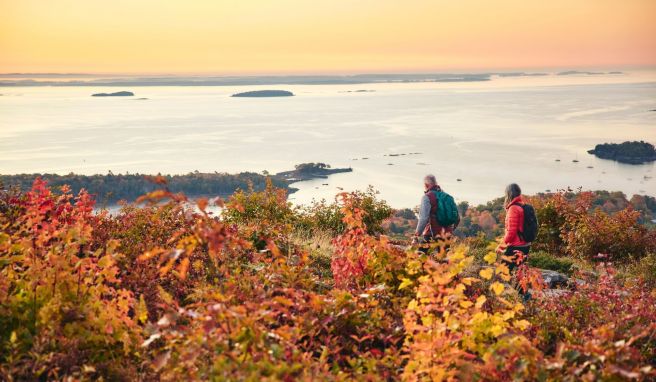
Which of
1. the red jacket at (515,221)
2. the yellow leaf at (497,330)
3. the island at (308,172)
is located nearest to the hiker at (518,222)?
the red jacket at (515,221)

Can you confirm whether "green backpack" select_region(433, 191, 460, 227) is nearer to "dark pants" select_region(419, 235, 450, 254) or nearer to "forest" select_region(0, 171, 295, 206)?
"dark pants" select_region(419, 235, 450, 254)

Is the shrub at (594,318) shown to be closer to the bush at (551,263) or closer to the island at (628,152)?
the bush at (551,263)

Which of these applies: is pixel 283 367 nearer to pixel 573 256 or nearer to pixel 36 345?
pixel 36 345

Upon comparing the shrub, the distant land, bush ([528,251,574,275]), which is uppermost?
the shrub

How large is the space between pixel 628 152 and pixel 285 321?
92.3 metres

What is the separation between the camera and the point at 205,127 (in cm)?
13538

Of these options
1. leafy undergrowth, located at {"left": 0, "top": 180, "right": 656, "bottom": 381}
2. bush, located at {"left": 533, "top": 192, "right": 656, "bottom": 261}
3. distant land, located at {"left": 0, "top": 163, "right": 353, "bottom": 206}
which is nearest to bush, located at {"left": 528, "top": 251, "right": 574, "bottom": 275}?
bush, located at {"left": 533, "top": 192, "right": 656, "bottom": 261}

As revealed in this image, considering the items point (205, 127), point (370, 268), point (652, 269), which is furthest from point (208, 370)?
point (205, 127)

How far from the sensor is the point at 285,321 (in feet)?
15.1

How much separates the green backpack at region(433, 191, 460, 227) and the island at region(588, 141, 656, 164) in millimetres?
83108

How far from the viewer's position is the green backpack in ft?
28.3

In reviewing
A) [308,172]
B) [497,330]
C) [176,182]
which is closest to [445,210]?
[497,330]

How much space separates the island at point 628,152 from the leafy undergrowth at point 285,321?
86.3m

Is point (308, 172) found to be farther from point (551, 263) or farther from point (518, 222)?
point (518, 222)
